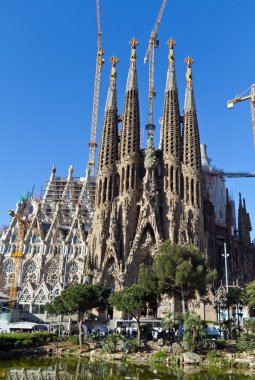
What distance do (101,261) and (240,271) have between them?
2633 cm

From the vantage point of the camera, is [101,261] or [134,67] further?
[134,67]

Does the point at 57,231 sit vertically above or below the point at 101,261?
above

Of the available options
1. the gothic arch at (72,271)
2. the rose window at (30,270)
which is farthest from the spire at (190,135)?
the rose window at (30,270)

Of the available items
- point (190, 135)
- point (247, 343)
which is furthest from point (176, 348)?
point (190, 135)

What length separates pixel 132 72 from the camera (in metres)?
69.6

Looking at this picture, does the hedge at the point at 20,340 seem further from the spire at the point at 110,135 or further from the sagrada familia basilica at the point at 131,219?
the spire at the point at 110,135

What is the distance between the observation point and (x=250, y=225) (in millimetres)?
74625

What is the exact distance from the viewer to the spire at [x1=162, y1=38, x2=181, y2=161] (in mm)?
61375

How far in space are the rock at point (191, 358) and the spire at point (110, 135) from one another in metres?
38.1

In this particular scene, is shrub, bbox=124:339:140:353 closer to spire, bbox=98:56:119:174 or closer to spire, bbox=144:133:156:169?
spire, bbox=144:133:156:169

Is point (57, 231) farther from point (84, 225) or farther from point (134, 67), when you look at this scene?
point (134, 67)

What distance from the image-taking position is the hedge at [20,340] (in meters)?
29.9

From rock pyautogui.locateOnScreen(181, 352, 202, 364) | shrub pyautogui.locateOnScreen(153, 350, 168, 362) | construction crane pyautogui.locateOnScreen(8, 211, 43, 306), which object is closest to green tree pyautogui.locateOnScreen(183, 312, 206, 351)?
rock pyautogui.locateOnScreen(181, 352, 202, 364)

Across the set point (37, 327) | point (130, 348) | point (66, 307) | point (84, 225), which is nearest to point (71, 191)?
point (84, 225)
